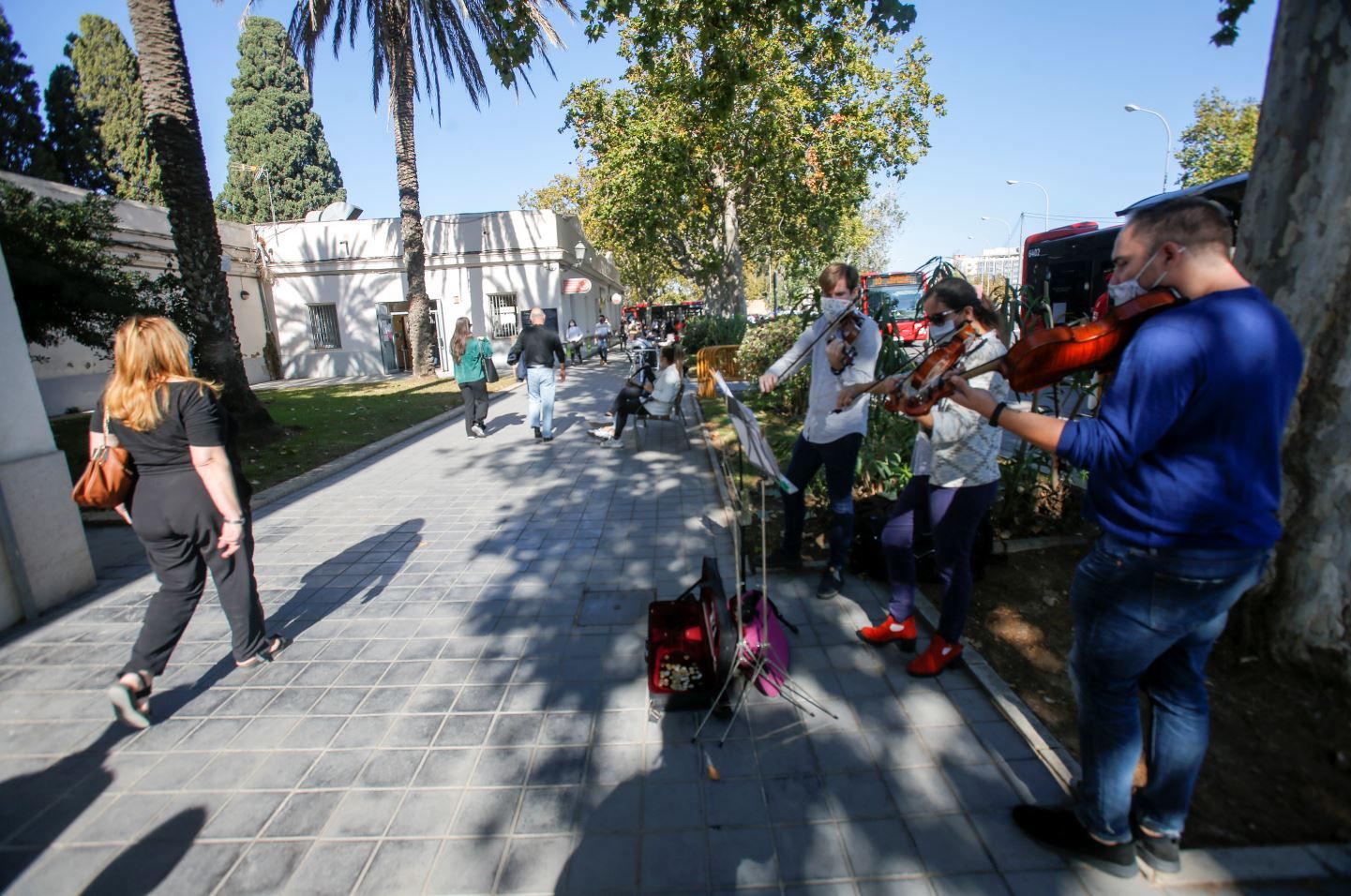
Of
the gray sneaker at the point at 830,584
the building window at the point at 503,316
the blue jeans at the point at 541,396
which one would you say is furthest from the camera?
the building window at the point at 503,316

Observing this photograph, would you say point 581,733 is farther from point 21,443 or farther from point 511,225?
point 511,225

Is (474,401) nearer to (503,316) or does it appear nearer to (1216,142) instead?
(503,316)

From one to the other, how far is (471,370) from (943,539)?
8.09 m

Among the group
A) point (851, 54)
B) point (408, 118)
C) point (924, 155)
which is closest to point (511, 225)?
point (408, 118)

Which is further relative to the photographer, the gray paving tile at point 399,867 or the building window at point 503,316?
the building window at point 503,316

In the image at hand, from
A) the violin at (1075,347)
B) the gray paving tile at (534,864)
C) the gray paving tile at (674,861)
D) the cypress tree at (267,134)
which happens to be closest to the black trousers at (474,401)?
the gray paving tile at (534,864)

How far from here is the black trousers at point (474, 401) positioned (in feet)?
33.0

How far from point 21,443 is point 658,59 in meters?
18.9

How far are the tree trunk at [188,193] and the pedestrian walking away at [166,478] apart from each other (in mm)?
7522

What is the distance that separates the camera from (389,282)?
2472 centimetres

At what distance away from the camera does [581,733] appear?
2.94 metres

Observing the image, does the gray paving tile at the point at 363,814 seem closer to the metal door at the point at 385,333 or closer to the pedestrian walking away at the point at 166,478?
the pedestrian walking away at the point at 166,478

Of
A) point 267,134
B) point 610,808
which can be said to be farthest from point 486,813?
point 267,134

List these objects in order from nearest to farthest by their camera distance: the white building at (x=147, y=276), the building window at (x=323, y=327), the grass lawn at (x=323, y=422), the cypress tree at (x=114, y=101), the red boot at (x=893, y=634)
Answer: the red boot at (x=893, y=634) < the grass lawn at (x=323, y=422) < the white building at (x=147, y=276) < the building window at (x=323, y=327) < the cypress tree at (x=114, y=101)
